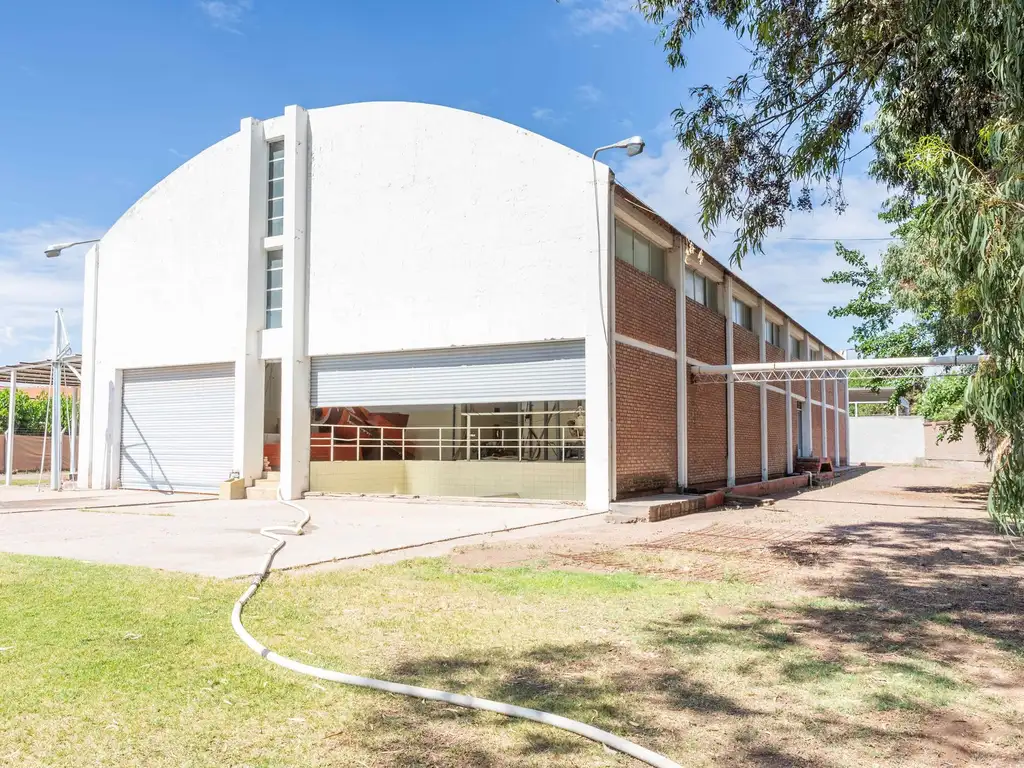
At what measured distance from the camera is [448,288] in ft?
59.4

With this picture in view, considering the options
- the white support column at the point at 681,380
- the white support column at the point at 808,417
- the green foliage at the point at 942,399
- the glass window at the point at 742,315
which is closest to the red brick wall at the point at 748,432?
the glass window at the point at 742,315

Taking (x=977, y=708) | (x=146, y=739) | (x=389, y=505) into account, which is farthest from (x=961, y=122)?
(x=389, y=505)

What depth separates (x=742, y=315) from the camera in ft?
89.8

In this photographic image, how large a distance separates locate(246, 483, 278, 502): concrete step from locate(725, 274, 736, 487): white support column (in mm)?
12518

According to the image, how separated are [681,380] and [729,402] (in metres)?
4.42

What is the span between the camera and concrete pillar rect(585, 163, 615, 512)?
1593 cm

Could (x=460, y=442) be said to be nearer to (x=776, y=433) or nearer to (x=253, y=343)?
(x=253, y=343)

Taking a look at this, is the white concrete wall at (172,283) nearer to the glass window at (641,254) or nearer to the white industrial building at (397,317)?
the white industrial building at (397,317)

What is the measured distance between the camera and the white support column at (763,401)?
27.0 metres

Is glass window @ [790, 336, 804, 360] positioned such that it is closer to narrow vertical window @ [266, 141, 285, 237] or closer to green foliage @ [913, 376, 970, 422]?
green foliage @ [913, 376, 970, 422]

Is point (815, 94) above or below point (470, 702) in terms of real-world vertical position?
above

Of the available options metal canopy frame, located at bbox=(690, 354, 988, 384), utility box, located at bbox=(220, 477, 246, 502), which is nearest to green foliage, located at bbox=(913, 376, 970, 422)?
metal canopy frame, located at bbox=(690, 354, 988, 384)

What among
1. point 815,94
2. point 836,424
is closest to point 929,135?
point 815,94

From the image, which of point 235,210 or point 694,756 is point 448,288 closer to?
point 235,210
